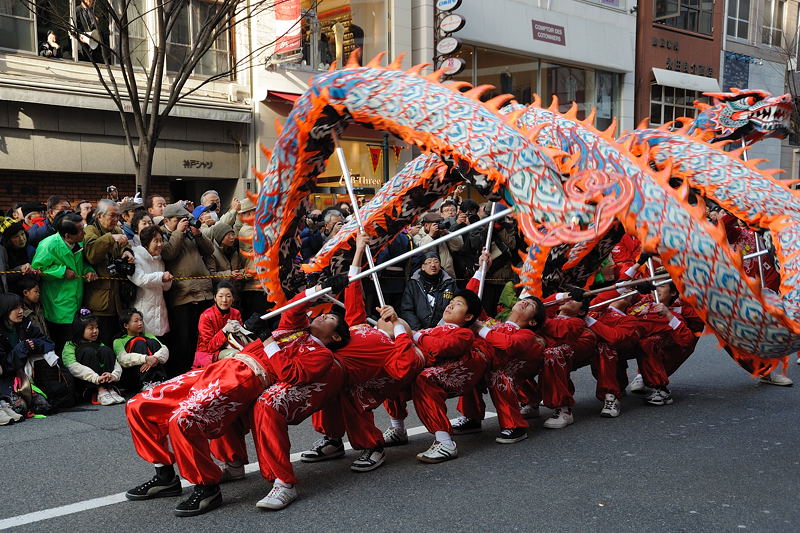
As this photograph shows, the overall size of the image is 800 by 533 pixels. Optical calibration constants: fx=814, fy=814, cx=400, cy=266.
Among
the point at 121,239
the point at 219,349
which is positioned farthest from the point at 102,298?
the point at 219,349

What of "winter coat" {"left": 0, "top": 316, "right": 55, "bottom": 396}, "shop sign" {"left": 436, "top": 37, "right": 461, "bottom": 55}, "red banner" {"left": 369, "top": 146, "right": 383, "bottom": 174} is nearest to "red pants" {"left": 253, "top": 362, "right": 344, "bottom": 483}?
"winter coat" {"left": 0, "top": 316, "right": 55, "bottom": 396}

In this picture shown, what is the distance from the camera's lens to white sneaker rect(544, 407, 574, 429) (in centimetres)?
588

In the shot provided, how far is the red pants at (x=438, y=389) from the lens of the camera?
200 inches

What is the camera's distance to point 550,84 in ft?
63.1

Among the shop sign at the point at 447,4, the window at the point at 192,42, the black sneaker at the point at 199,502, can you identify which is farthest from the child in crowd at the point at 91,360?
the shop sign at the point at 447,4

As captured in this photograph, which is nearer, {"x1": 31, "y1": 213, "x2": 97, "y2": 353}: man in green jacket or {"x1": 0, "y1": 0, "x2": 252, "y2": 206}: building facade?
{"x1": 31, "y1": 213, "x2": 97, "y2": 353}: man in green jacket

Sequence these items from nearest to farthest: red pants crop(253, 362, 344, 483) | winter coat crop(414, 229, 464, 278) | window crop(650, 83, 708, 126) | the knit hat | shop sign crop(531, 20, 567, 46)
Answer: red pants crop(253, 362, 344, 483) < the knit hat < winter coat crop(414, 229, 464, 278) < shop sign crop(531, 20, 567, 46) < window crop(650, 83, 708, 126)

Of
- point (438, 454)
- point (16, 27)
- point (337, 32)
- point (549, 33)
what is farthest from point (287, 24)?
point (438, 454)

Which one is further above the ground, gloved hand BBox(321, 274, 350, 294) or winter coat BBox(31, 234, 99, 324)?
gloved hand BBox(321, 274, 350, 294)

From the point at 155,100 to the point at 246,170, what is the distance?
426 cm

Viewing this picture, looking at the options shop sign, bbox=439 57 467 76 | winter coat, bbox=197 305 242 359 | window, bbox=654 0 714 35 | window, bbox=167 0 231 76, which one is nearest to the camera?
winter coat, bbox=197 305 242 359

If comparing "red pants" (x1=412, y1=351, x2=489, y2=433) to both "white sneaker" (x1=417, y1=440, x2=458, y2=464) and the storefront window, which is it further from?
the storefront window

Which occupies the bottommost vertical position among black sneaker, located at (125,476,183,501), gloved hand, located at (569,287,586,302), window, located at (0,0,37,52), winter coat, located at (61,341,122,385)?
black sneaker, located at (125,476,183,501)

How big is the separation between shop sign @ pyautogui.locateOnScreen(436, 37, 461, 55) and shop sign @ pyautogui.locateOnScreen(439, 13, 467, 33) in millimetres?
174
